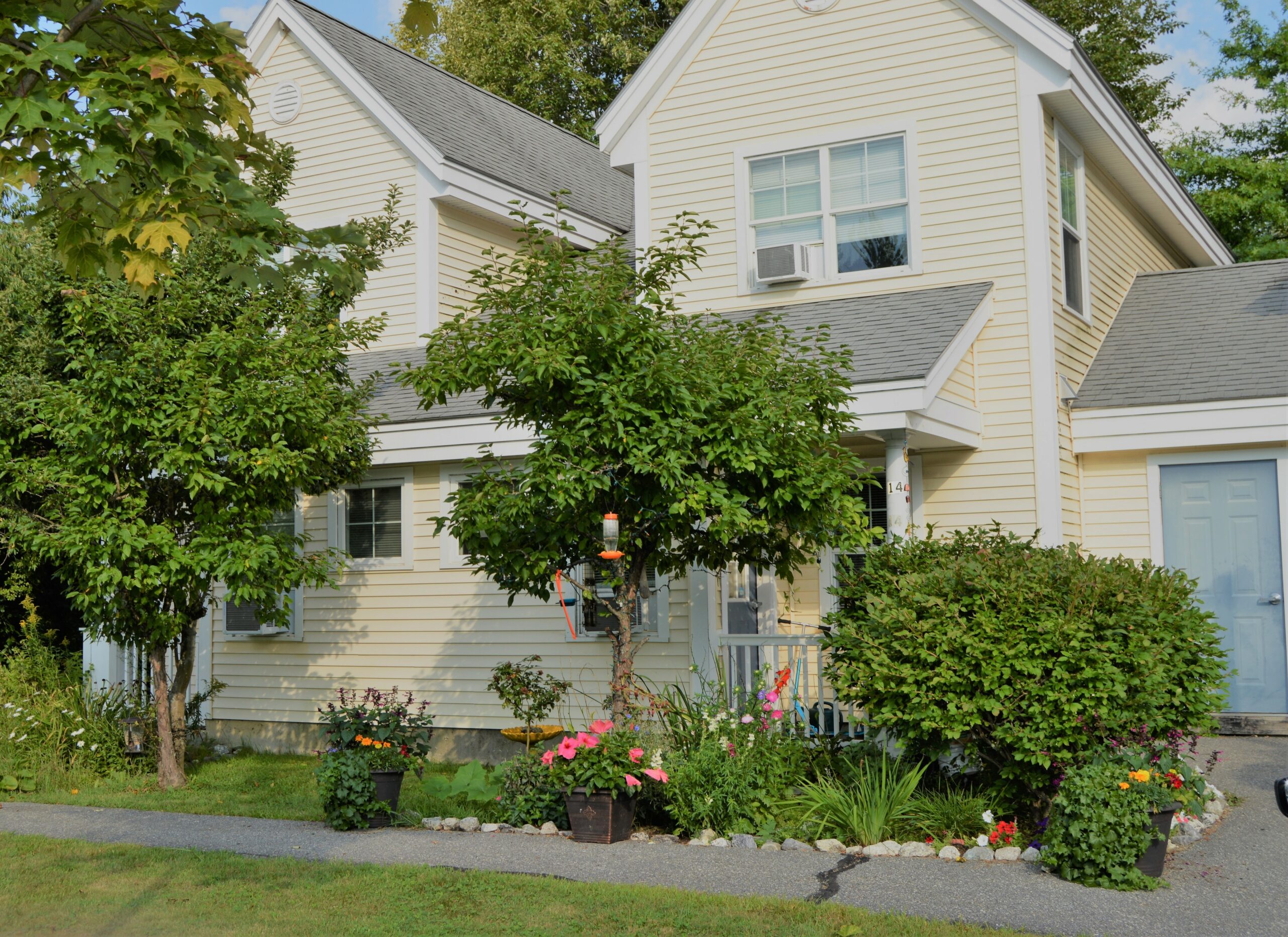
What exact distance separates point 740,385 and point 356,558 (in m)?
6.46

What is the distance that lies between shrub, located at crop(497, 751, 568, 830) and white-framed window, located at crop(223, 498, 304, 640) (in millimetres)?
5412

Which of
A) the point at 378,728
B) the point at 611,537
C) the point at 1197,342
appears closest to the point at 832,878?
the point at 611,537

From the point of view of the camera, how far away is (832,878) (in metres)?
6.63

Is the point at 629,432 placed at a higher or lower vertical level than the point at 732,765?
higher

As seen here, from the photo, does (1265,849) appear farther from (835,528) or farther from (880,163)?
(880,163)

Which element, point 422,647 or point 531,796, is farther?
point 422,647

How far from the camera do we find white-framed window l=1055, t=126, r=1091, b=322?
11.6 m

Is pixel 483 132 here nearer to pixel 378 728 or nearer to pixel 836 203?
pixel 836 203

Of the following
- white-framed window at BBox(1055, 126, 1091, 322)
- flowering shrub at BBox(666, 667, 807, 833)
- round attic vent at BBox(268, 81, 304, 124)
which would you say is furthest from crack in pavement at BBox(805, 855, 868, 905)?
round attic vent at BBox(268, 81, 304, 124)

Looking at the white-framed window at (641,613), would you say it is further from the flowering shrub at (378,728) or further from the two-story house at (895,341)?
the flowering shrub at (378,728)

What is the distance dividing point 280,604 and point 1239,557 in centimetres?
970

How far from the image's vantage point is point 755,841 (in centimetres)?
759

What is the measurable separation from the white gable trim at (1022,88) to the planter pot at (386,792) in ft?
22.5

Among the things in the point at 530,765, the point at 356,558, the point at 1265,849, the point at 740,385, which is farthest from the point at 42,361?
the point at 1265,849
